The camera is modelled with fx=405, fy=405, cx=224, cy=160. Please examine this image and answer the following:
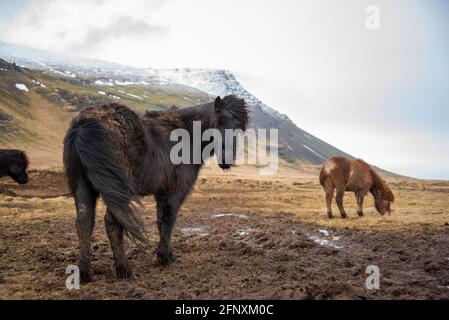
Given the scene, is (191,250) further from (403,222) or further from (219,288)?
(403,222)

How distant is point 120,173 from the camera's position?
5266mm

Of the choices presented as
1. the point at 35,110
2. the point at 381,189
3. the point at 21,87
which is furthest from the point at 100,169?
the point at 21,87

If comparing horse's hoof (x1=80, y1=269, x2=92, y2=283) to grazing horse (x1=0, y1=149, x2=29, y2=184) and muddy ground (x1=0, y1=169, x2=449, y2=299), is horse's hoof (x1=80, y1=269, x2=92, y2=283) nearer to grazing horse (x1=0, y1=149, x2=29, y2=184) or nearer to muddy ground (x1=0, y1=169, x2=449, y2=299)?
muddy ground (x1=0, y1=169, x2=449, y2=299)

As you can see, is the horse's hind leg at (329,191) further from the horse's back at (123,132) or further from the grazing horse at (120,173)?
the horse's back at (123,132)

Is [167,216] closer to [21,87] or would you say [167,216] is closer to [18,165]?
[18,165]

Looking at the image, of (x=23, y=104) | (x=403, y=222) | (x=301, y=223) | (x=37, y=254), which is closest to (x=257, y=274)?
(x=37, y=254)

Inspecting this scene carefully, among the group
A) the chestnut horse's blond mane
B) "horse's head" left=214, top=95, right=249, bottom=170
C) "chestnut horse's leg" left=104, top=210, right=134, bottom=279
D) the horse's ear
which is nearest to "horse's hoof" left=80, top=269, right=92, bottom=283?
"chestnut horse's leg" left=104, top=210, right=134, bottom=279

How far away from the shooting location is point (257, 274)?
5383 mm

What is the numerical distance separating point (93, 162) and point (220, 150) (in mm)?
2838

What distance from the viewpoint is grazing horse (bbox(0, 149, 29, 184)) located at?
652 inches

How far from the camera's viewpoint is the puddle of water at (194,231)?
383 inches

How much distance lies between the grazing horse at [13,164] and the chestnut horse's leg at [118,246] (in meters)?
13.4

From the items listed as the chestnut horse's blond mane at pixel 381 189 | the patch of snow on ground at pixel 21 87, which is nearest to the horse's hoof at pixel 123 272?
the chestnut horse's blond mane at pixel 381 189
